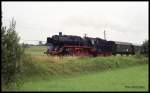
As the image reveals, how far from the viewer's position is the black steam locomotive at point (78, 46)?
43534 mm

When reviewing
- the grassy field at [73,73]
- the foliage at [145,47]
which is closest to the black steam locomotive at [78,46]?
the grassy field at [73,73]

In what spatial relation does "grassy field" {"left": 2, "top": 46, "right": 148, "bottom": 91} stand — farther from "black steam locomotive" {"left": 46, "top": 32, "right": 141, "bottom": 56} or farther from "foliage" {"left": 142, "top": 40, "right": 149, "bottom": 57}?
"foliage" {"left": 142, "top": 40, "right": 149, "bottom": 57}

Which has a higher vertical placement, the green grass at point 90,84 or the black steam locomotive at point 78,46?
the black steam locomotive at point 78,46

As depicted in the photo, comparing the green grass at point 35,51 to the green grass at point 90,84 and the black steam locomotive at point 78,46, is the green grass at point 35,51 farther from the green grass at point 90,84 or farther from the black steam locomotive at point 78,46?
the green grass at point 90,84

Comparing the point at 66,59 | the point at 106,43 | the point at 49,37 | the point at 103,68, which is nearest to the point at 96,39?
the point at 106,43

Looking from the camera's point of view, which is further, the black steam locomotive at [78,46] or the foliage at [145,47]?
the foliage at [145,47]

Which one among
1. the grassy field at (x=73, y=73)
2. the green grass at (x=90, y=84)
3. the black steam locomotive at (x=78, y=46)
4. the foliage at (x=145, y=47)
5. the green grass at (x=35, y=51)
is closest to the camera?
the green grass at (x=90, y=84)

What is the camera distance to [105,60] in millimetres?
41219

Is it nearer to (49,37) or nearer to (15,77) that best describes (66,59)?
(49,37)

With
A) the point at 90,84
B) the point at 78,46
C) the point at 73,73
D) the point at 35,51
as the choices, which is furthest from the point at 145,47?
the point at 90,84

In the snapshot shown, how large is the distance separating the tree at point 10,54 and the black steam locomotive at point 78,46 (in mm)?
20477

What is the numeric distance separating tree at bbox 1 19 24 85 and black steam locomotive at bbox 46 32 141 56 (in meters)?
20.5

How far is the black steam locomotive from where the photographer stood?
143 feet

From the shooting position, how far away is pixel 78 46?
45188 mm
